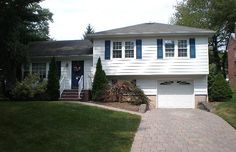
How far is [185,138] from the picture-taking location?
1267 centimetres

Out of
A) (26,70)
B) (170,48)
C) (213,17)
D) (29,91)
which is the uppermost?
(213,17)

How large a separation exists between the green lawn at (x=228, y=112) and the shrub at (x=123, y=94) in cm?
464

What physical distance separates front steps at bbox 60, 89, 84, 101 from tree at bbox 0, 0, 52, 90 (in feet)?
11.4

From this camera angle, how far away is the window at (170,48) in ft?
76.3

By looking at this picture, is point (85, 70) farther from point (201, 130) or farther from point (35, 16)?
point (201, 130)

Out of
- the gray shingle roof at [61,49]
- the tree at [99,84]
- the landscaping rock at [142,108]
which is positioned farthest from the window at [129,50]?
the landscaping rock at [142,108]

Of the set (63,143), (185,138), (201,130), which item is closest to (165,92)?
(201,130)

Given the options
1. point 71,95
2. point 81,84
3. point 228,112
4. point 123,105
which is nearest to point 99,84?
point 81,84

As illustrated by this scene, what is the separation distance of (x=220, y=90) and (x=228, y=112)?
513cm

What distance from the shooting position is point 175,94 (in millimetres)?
24109

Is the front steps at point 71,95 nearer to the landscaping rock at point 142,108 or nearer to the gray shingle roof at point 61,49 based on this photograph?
the gray shingle roof at point 61,49

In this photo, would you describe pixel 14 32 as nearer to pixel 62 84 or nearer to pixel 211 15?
pixel 62 84

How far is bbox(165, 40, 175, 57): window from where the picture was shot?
76.3 feet

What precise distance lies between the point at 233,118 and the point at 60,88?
40.1 ft
